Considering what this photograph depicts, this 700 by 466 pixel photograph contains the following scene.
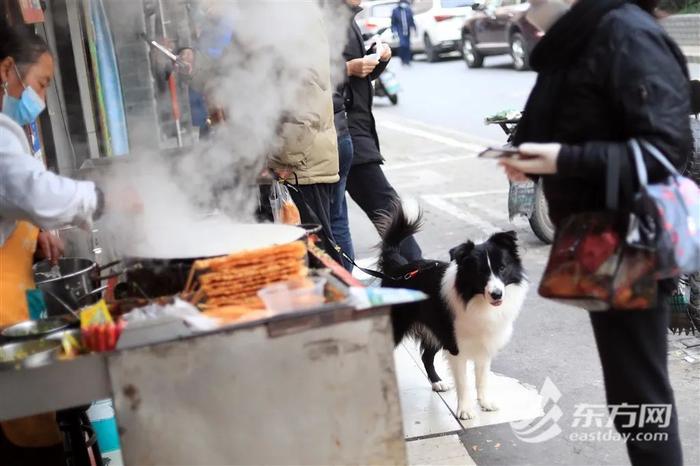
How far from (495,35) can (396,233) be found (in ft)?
46.5

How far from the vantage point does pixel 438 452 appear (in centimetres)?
349

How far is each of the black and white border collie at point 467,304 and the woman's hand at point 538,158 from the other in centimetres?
140

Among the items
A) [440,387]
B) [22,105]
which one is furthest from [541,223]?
[22,105]

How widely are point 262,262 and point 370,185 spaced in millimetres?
2541

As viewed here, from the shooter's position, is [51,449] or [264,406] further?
[51,449]

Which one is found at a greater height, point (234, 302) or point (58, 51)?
point (58, 51)

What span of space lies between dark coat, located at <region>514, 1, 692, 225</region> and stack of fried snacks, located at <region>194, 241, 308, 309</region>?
884 millimetres

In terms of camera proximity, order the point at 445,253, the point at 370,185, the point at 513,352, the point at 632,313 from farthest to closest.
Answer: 1. the point at 445,253
2. the point at 370,185
3. the point at 513,352
4. the point at 632,313

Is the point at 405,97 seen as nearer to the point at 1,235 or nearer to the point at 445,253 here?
the point at 445,253

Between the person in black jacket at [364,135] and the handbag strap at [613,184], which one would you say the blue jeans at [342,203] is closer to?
the person in black jacket at [364,135]

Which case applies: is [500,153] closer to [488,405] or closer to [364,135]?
[488,405]

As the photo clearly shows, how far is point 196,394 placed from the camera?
2.14m

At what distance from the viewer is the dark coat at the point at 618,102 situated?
6.84 feet

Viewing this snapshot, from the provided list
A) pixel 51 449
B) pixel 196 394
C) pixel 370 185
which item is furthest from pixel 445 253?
pixel 196 394
